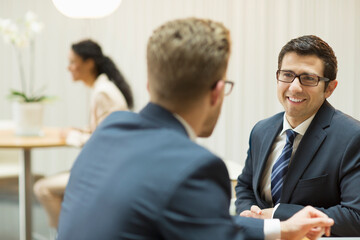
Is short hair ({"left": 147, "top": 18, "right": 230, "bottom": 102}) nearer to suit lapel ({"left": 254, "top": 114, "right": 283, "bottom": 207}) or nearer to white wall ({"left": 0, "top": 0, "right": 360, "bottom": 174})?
suit lapel ({"left": 254, "top": 114, "right": 283, "bottom": 207})

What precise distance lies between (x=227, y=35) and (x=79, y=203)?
0.51 m

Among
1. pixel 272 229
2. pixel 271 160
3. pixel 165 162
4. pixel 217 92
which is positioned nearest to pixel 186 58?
pixel 217 92

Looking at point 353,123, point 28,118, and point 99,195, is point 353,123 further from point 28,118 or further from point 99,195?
point 28,118

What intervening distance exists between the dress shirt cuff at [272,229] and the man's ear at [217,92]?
437mm

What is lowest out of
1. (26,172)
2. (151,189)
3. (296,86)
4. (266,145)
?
(26,172)

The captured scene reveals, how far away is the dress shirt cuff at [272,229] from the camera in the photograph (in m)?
1.41

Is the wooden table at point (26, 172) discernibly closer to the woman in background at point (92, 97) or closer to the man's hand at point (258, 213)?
the woman in background at point (92, 97)

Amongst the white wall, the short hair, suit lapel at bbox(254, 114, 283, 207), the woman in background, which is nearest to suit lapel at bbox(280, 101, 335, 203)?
suit lapel at bbox(254, 114, 283, 207)

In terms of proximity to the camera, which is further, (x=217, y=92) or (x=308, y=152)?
(x=308, y=152)

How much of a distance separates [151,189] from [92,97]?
3.05 metres

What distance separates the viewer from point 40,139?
3689mm

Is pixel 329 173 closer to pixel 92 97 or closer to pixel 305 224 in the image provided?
pixel 305 224

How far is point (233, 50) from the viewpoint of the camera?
4.74 meters

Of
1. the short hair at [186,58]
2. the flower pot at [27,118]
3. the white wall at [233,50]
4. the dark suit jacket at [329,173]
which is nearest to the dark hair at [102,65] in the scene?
the flower pot at [27,118]
